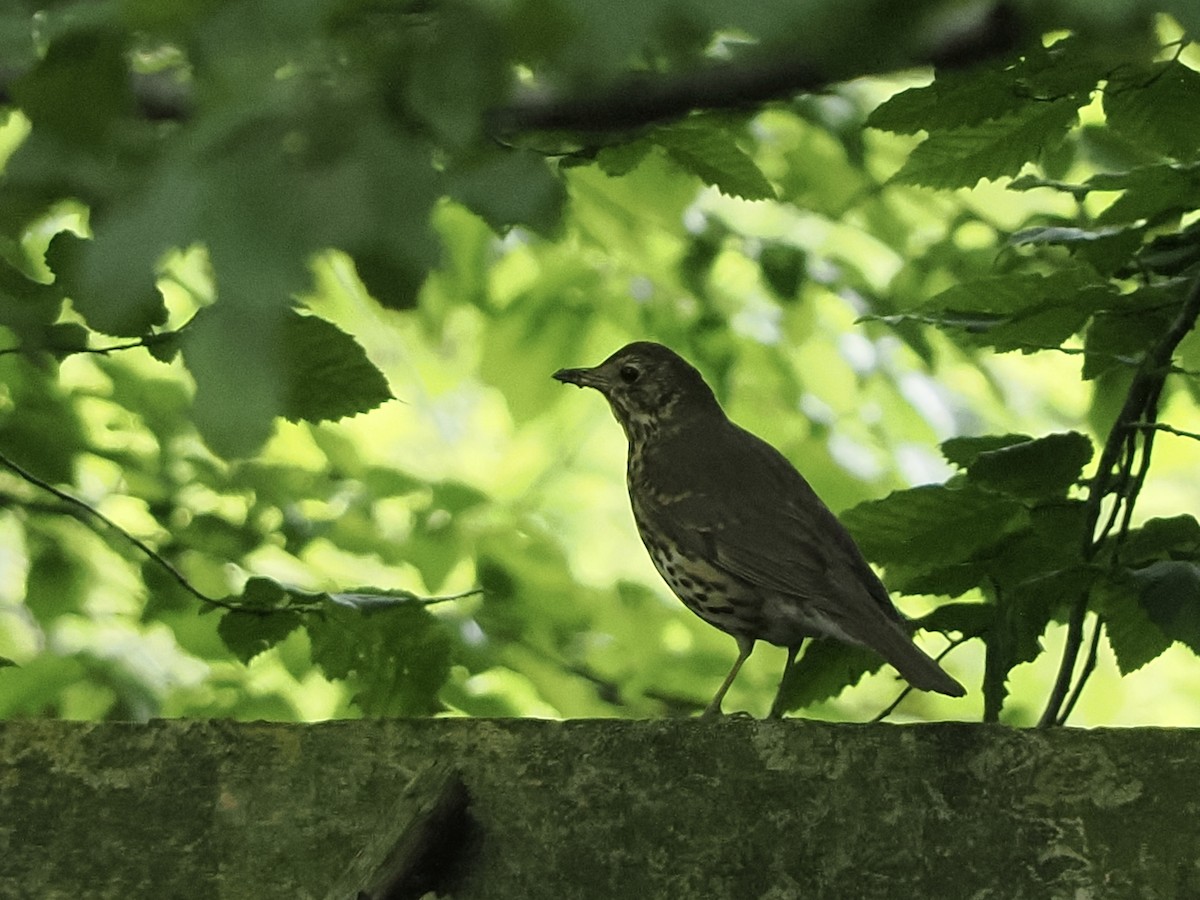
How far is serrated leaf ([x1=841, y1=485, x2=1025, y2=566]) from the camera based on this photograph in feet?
6.25

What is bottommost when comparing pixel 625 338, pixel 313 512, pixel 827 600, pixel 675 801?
pixel 675 801

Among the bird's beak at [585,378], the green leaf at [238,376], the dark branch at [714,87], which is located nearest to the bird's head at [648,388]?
the bird's beak at [585,378]

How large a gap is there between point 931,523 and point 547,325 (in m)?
1.70

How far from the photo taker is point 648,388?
8.26ft

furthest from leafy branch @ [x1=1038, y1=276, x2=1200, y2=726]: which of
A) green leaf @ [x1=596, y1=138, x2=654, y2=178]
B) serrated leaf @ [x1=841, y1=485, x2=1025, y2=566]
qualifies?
green leaf @ [x1=596, y1=138, x2=654, y2=178]

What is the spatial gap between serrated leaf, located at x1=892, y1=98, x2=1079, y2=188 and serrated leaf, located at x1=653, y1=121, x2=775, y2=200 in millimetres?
186

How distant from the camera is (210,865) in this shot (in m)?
1.55

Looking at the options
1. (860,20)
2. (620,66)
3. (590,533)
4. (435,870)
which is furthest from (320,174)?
(590,533)

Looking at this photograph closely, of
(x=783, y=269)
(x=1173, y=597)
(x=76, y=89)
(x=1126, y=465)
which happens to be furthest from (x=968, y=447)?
(x=783, y=269)

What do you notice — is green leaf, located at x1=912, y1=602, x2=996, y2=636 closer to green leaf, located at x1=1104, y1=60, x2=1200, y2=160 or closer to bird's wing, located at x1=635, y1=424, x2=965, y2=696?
bird's wing, located at x1=635, y1=424, x2=965, y2=696

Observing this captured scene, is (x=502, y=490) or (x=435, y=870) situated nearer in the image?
(x=435, y=870)

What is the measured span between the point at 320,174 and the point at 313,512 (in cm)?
261

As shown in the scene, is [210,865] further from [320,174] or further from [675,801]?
[320,174]

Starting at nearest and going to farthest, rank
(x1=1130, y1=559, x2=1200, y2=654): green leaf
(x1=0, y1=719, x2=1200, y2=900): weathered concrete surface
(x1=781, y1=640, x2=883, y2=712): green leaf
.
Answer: (x1=0, y1=719, x2=1200, y2=900): weathered concrete surface → (x1=1130, y1=559, x2=1200, y2=654): green leaf → (x1=781, y1=640, x2=883, y2=712): green leaf
